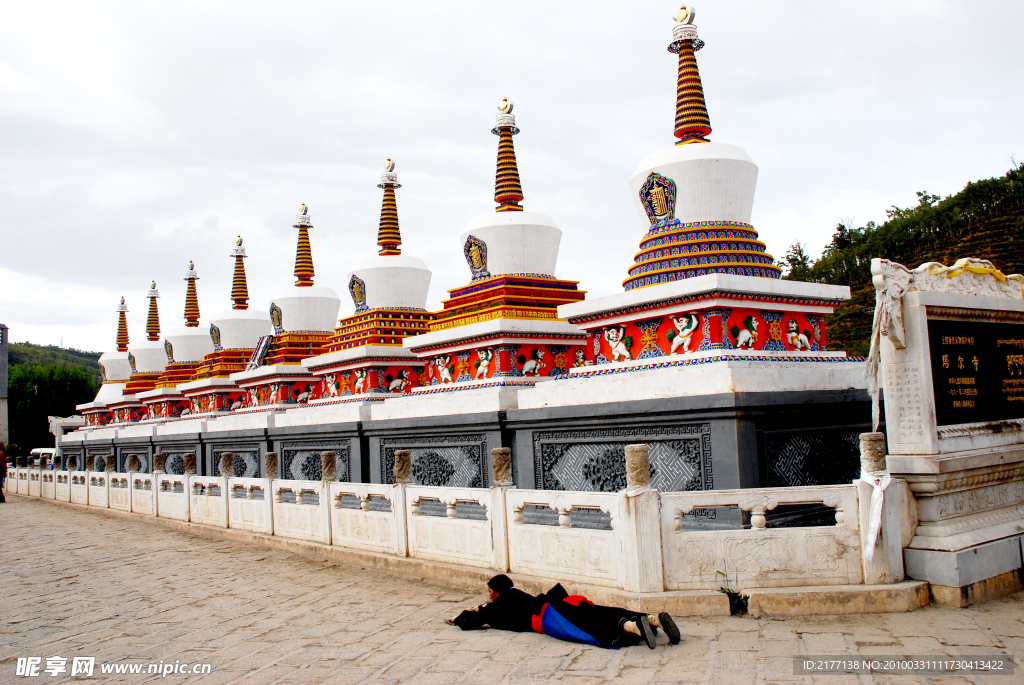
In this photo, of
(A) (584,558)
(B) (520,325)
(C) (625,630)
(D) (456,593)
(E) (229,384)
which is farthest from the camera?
(E) (229,384)

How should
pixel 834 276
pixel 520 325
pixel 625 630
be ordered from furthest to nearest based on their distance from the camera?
pixel 834 276, pixel 520 325, pixel 625 630

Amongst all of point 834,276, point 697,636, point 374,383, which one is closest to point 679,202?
point 697,636

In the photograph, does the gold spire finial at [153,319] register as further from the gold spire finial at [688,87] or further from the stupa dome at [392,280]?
the gold spire finial at [688,87]

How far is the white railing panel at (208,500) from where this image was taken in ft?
43.3

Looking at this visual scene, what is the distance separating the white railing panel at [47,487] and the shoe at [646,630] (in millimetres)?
22268

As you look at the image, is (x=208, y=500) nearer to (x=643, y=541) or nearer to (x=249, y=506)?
(x=249, y=506)

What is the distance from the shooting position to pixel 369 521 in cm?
944

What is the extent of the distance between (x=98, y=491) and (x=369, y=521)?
13092mm

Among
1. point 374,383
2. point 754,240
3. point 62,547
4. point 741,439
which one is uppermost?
point 754,240

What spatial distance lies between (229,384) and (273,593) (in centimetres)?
1659

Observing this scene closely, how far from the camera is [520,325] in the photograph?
1294 cm

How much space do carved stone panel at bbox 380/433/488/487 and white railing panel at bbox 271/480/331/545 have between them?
215 centimetres

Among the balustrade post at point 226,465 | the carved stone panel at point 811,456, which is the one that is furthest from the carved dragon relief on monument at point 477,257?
the carved stone panel at point 811,456

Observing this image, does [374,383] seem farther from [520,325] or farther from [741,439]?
[741,439]
